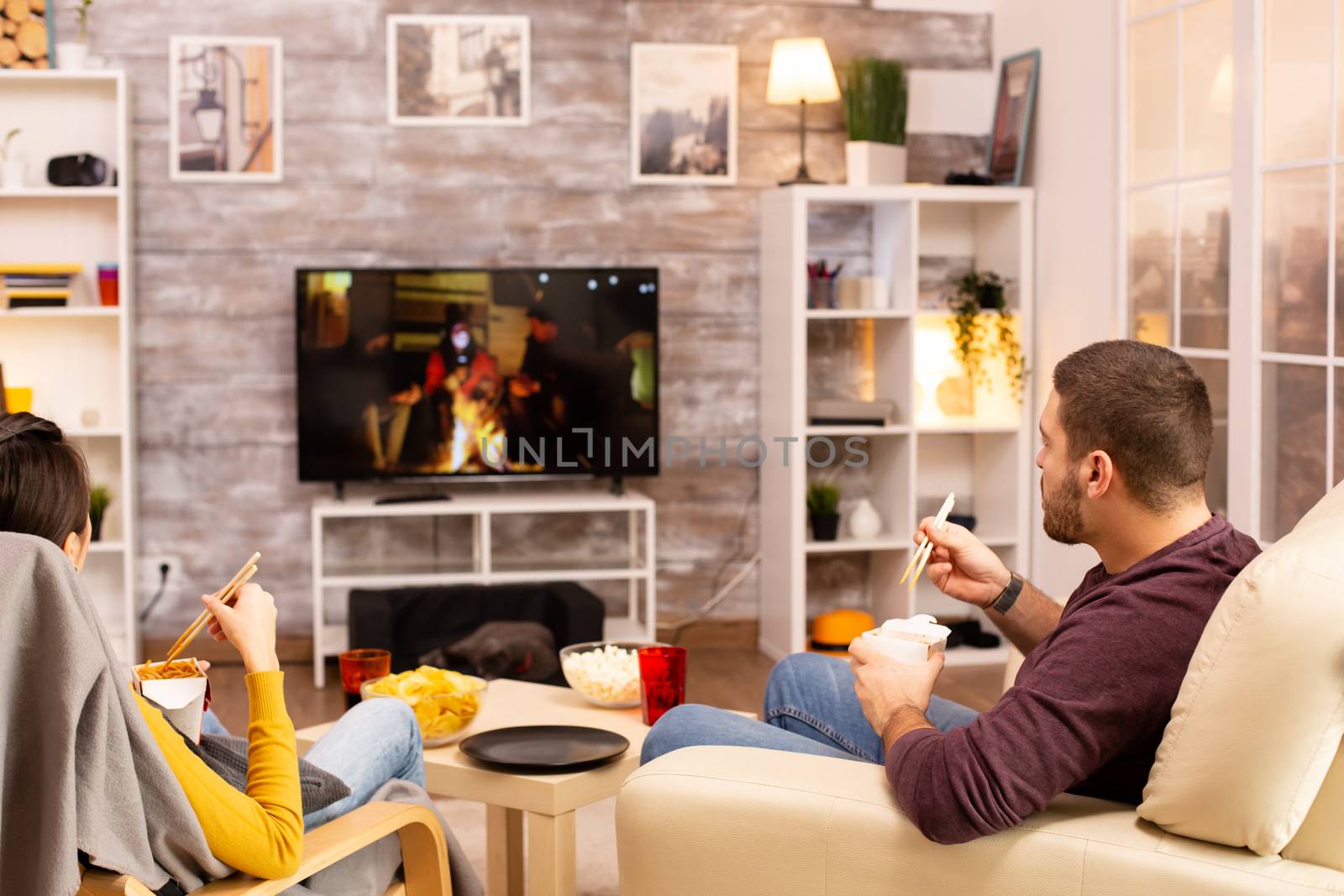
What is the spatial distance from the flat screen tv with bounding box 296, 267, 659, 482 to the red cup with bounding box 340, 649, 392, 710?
2236mm

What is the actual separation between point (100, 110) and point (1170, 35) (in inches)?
134

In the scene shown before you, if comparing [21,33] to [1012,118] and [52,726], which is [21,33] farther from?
[52,726]

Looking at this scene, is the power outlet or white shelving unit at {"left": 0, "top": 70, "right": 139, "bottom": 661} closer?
white shelving unit at {"left": 0, "top": 70, "right": 139, "bottom": 661}

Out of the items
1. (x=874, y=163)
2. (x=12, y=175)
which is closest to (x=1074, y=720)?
(x=874, y=163)

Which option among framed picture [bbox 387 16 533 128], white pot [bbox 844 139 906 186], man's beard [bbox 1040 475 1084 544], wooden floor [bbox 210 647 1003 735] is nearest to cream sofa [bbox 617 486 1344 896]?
man's beard [bbox 1040 475 1084 544]

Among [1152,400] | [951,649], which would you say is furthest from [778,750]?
[951,649]

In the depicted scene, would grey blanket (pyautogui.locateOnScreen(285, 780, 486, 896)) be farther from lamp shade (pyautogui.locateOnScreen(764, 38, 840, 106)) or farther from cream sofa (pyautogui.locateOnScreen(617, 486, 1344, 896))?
lamp shade (pyautogui.locateOnScreen(764, 38, 840, 106))

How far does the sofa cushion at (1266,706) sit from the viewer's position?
136 centimetres

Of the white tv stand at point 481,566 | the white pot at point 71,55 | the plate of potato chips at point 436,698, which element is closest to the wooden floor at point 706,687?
the white tv stand at point 481,566

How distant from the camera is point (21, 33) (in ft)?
14.7

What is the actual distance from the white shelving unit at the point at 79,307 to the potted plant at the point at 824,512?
2307 millimetres

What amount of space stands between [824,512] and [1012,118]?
61.2 inches

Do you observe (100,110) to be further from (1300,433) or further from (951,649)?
(1300,433)

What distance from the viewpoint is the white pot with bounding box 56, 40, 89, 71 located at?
14.5ft
